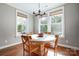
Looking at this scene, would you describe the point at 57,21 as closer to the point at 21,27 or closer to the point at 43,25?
the point at 43,25

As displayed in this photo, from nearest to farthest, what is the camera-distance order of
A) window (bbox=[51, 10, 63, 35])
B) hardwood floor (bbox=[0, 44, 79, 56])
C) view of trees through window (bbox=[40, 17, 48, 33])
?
hardwood floor (bbox=[0, 44, 79, 56]) → window (bbox=[51, 10, 63, 35]) → view of trees through window (bbox=[40, 17, 48, 33])

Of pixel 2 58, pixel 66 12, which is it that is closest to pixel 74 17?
pixel 66 12

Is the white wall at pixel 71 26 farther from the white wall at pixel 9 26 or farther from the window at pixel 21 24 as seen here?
the window at pixel 21 24

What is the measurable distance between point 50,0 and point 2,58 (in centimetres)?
120

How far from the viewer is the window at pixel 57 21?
4.96 feet

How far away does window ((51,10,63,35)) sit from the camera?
1.51 metres

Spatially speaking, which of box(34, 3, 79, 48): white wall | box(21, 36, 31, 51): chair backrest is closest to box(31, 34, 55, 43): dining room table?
box(21, 36, 31, 51): chair backrest

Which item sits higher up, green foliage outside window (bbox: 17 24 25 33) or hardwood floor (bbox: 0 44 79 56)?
green foliage outside window (bbox: 17 24 25 33)

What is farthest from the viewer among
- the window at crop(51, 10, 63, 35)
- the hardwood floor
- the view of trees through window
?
the view of trees through window

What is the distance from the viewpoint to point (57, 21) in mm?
1524

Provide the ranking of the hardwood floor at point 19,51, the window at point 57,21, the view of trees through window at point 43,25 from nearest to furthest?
the hardwood floor at point 19,51 < the window at point 57,21 < the view of trees through window at point 43,25

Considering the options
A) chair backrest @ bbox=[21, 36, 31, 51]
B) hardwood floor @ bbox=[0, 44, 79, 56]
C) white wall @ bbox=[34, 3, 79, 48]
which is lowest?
hardwood floor @ bbox=[0, 44, 79, 56]

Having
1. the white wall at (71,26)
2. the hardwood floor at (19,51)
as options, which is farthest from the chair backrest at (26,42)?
the white wall at (71,26)

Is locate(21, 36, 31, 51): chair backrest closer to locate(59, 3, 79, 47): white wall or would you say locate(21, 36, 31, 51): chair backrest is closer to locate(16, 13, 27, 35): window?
locate(16, 13, 27, 35): window
